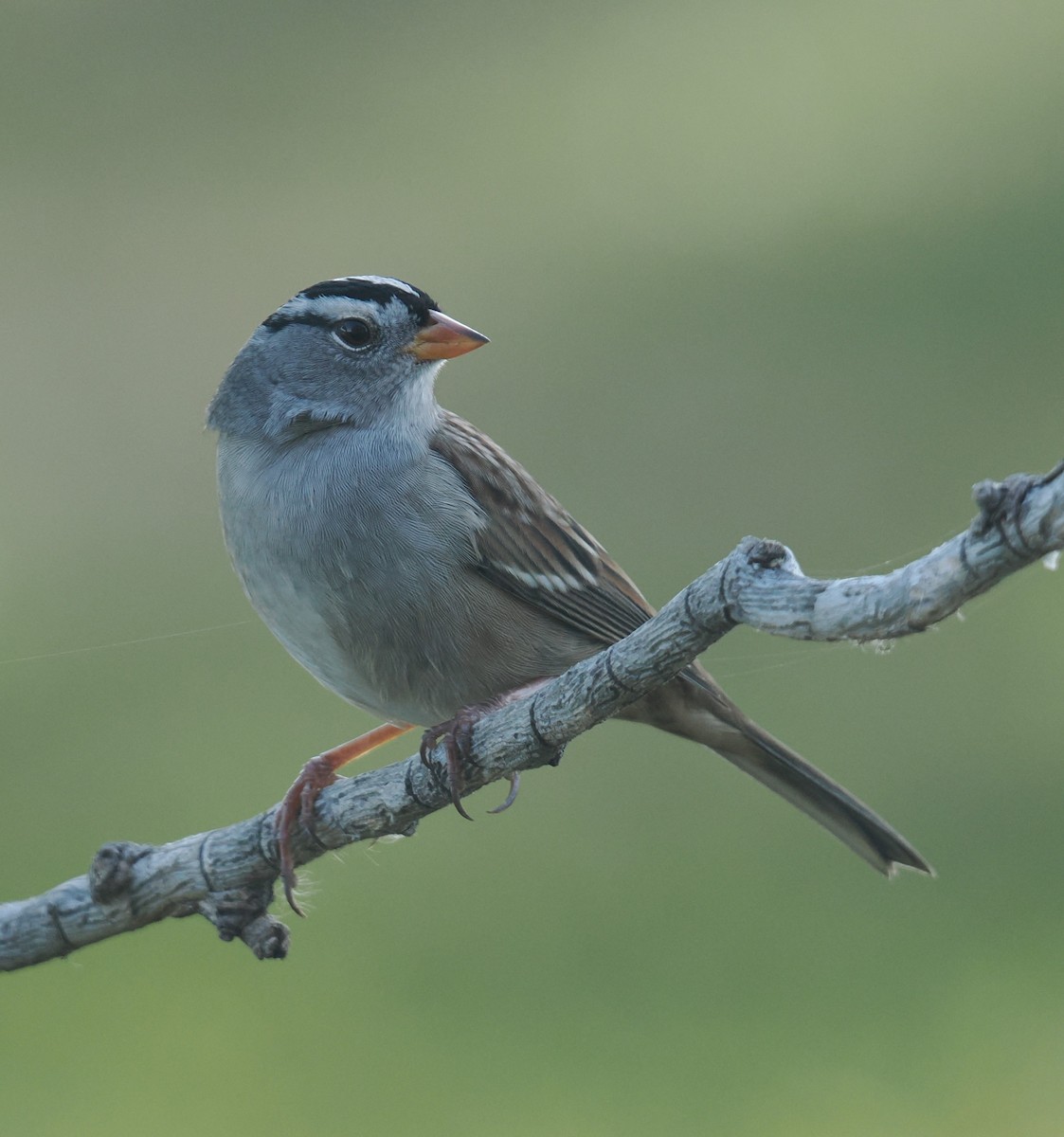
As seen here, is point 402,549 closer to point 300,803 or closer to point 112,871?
point 300,803

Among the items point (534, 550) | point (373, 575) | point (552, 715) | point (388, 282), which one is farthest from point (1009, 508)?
point (388, 282)

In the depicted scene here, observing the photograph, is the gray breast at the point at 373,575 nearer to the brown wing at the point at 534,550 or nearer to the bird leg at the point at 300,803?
the brown wing at the point at 534,550

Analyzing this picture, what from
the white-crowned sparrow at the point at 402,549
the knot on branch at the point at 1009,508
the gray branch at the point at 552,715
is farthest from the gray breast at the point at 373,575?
the knot on branch at the point at 1009,508

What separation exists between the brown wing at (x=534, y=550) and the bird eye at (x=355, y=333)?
0.22 m

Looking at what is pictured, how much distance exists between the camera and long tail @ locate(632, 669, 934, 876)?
2830 millimetres

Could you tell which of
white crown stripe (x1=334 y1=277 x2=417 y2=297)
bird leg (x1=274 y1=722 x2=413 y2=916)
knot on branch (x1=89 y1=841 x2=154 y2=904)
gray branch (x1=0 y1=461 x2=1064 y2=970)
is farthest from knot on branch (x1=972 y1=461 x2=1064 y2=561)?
white crown stripe (x1=334 y1=277 x2=417 y2=297)

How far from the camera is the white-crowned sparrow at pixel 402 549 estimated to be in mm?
2600

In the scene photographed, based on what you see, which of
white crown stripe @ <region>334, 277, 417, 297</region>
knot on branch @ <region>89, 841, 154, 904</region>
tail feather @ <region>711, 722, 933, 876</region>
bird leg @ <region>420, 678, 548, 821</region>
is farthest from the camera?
white crown stripe @ <region>334, 277, 417, 297</region>

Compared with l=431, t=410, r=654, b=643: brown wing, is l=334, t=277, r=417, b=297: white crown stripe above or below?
above

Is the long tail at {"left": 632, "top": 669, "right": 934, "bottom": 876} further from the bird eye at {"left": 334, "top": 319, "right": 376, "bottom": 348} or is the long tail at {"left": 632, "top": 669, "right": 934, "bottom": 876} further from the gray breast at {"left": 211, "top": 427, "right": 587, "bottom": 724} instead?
the bird eye at {"left": 334, "top": 319, "right": 376, "bottom": 348}

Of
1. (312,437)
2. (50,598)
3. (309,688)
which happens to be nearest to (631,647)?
(312,437)

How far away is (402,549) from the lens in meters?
2.64

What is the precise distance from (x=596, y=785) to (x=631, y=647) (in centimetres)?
397

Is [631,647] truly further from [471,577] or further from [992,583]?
[471,577]
